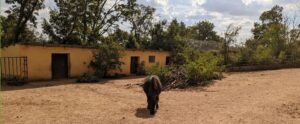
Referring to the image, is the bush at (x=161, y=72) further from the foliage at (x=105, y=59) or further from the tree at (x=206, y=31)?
the tree at (x=206, y=31)

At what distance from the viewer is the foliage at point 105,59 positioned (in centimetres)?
2311

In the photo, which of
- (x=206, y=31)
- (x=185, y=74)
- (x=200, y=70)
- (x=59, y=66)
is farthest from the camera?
(x=206, y=31)

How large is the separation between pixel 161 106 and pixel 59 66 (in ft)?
40.7

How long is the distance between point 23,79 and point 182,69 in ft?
30.1

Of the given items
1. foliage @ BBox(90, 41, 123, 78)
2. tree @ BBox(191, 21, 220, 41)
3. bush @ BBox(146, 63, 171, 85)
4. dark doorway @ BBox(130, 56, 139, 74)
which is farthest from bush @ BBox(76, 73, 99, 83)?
tree @ BBox(191, 21, 220, 41)

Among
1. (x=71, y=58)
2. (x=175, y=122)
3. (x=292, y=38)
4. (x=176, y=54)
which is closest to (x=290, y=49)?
(x=292, y=38)

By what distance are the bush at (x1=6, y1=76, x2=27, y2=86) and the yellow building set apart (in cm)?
→ 94

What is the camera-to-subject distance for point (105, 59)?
23.1 meters

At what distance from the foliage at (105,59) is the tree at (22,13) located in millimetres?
5991

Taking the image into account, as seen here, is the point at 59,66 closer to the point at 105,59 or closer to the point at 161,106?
the point at 105,59

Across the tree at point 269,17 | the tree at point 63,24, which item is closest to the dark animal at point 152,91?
the tree at point 63,24

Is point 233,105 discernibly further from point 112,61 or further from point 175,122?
point 112,61

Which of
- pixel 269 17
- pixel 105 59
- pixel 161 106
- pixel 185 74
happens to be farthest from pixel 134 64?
pixel 269 17

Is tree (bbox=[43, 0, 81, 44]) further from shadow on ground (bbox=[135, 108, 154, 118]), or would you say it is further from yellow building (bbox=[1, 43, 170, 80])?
shadow on ground (bbox=[135, 108, 154, 118])
